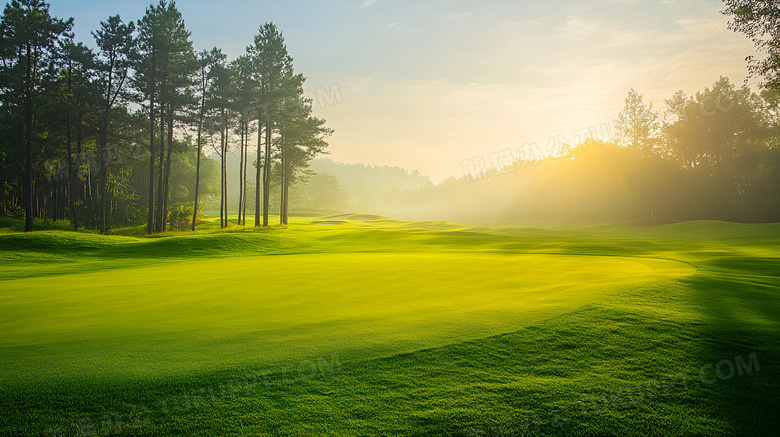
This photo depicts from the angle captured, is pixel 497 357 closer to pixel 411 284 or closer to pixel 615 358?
pixel 615 358

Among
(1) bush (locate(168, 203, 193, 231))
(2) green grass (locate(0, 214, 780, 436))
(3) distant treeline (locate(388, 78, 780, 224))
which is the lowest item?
(2) green grass (locate(0, 214, 780, 436))

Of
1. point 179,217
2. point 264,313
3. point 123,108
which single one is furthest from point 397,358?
point 123,108

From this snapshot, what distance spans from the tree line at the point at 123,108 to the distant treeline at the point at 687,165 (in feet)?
135

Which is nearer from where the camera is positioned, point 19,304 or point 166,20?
point 19,304

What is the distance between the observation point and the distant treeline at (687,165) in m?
41.9

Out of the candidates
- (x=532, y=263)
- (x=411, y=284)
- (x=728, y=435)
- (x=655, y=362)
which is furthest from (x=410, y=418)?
(x=532, y=263)

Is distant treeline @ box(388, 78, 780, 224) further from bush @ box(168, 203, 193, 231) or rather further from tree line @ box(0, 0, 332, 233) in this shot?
bush @ box(168, 203, 193, 231)

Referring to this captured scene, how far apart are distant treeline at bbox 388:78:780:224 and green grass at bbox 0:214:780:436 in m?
43.7

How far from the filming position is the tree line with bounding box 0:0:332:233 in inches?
1209

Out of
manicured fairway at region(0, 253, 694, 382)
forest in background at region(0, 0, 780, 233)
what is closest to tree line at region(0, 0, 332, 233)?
forest in background at region(0, 0, 780, 233)

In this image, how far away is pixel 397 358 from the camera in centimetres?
458

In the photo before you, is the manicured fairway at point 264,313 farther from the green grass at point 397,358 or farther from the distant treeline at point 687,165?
the distant treeline at point 687,165

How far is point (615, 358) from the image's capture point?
15.7ft

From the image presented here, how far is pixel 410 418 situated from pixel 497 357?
170 cm
